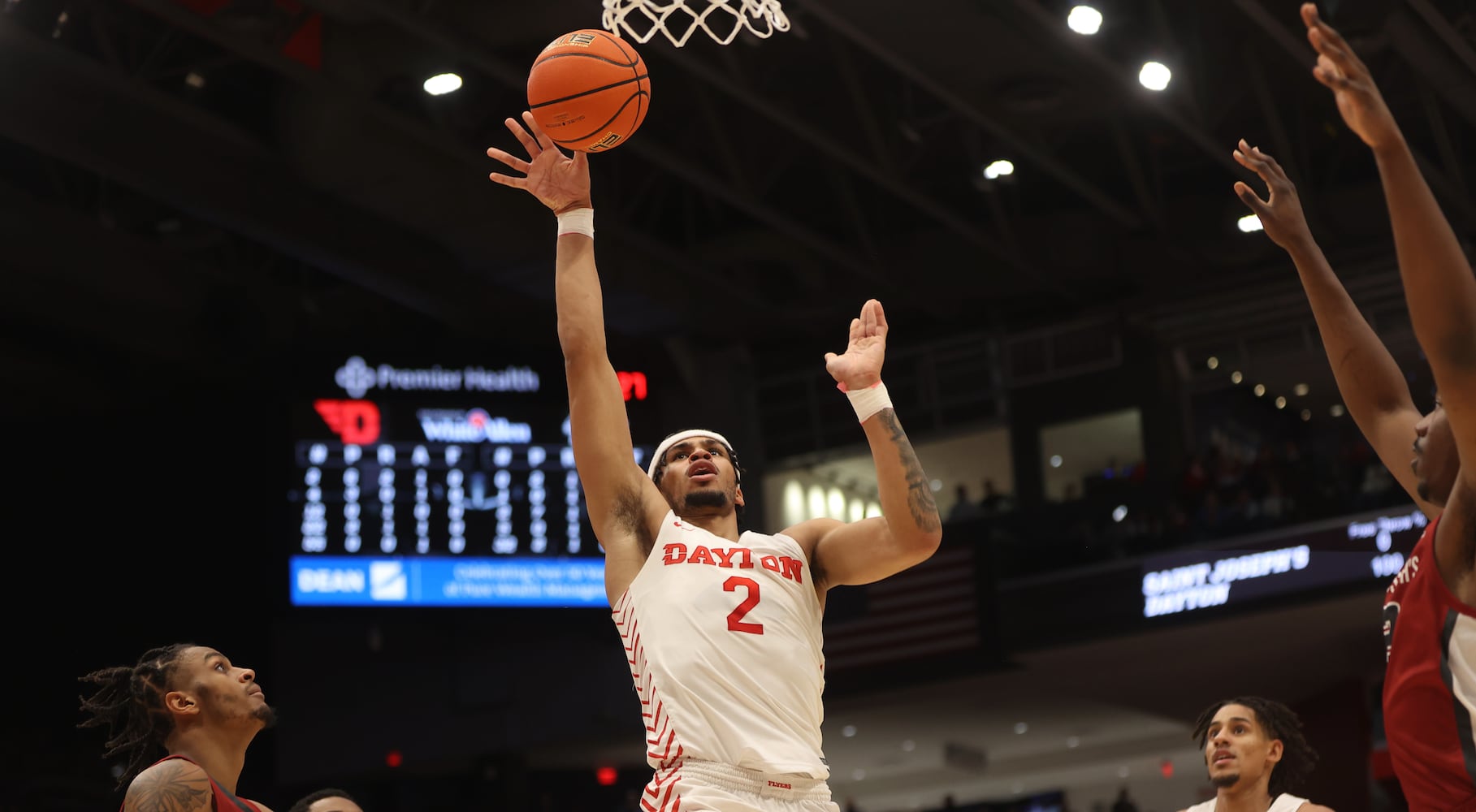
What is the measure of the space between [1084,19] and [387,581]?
25.7 feet

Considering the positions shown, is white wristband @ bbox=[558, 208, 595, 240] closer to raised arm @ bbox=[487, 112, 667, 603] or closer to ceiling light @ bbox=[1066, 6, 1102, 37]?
raised arm @ bbox=[487, 112, 667, 603]

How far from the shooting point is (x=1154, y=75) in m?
13.8

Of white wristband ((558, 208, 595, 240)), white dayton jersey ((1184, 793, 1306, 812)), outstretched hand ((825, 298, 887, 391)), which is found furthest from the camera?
white dayton jersey ((1184, 793, 1306, 812))

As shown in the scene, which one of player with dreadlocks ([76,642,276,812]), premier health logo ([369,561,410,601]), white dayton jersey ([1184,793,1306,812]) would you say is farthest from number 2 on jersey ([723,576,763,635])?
premier health logo ([369,561,410,601])

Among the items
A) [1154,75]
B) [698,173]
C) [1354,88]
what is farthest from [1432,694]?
[698,173]

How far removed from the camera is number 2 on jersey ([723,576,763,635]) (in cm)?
407

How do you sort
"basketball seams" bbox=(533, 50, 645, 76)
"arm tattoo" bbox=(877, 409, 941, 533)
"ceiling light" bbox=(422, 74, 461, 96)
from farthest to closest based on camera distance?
"ceiling light" bbox=(422, 74, 461, 96), "basketball seams" bbox=(533, 50, 645, 76), "arm tattoo" bbox=(877, 409, 941, 533)

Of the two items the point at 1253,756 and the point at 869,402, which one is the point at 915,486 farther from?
the point at 1253,756

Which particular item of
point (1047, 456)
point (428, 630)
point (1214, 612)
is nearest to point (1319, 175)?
point (1047, 456)

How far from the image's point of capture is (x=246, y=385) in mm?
18625

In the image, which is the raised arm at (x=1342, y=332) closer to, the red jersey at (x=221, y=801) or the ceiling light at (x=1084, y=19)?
the red jersey at (x=221, y=801)

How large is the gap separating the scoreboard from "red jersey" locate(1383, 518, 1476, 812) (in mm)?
12641

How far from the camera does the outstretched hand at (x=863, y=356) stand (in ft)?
14.1

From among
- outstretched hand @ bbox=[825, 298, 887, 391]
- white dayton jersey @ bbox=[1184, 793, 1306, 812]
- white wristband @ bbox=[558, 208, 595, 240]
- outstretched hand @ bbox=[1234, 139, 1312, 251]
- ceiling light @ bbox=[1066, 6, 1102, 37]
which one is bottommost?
white dayton jersey @ bbox=[1184, 793, 1306, 812]
